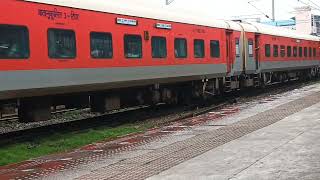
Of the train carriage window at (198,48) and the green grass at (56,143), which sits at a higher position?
the train carriage window at (198,48)

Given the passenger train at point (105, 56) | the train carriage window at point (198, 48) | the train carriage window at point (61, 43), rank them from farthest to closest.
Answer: the train carriage window at point (198, 48)
the train carriage window at point (61, 43)
the passenger train at point (105, 56)

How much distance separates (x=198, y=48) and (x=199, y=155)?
9.85 m

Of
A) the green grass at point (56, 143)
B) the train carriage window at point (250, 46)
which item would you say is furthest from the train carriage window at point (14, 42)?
the train carriage window at point (250, 46)

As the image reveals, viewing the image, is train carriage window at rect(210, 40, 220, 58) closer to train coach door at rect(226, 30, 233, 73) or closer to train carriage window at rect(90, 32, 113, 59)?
train coach door at rect(226, 30, 233, 73)

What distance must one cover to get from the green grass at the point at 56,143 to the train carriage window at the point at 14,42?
1.79 metres

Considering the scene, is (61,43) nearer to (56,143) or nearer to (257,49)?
(56,143)

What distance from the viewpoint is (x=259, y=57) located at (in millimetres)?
25141

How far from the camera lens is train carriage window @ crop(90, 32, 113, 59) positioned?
41.6 feet

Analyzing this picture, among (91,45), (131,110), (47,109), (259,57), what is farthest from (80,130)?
(259,57)

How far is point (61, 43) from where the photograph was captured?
11.6 metres

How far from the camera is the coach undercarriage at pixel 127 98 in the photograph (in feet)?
38.7

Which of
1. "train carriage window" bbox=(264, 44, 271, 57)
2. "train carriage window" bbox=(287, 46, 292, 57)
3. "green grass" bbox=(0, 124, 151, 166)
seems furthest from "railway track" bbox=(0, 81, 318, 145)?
"train carriage window" bbox=(287, 46, 292, 57)

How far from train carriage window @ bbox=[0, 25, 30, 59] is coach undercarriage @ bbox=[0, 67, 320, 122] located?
4.05 ft

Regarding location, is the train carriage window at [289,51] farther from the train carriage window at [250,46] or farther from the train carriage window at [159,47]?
the train carriage window at [159,47]
